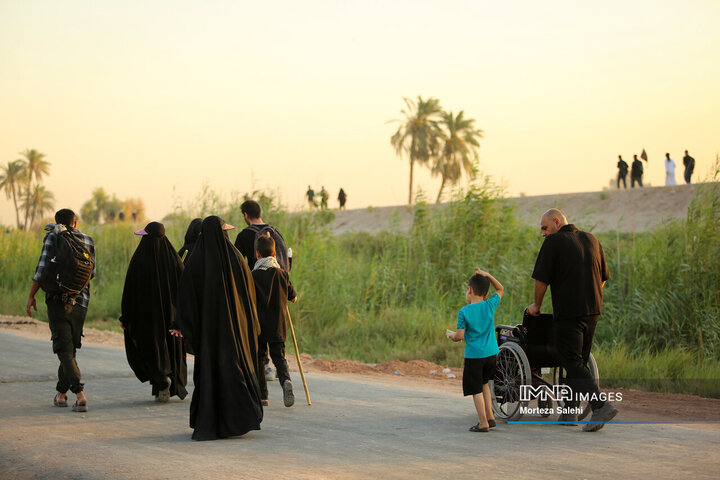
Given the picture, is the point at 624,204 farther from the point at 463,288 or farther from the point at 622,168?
the point at 463,288

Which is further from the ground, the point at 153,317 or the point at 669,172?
the point at 669,172

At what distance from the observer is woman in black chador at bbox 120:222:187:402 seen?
8805mm

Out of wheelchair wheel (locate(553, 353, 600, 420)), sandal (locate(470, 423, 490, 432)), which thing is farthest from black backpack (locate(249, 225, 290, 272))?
wheelchair wheel (locate(553, 353, 600, 420))

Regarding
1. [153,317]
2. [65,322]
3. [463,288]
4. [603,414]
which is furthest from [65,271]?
[463,288]

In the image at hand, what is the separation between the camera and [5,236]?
2966cm

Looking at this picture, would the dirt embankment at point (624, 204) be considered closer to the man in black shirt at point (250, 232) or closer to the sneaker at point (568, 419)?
the man in black shirt at point (250, 232)

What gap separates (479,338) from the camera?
719 centimetres

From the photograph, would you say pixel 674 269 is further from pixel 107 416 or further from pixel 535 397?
pixel 107 416

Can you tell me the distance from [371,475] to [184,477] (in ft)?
4.37

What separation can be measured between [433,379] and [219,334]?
20.0ft

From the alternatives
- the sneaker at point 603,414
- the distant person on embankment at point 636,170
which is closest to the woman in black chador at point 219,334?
the sneaker at point 603,414

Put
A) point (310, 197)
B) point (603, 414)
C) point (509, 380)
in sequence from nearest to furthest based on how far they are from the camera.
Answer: point (603, 414)
point (509, 380)
point (310, 197)

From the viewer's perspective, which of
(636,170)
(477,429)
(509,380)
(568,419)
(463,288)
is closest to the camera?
(477,429)

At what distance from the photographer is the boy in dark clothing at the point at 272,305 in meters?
8.56
